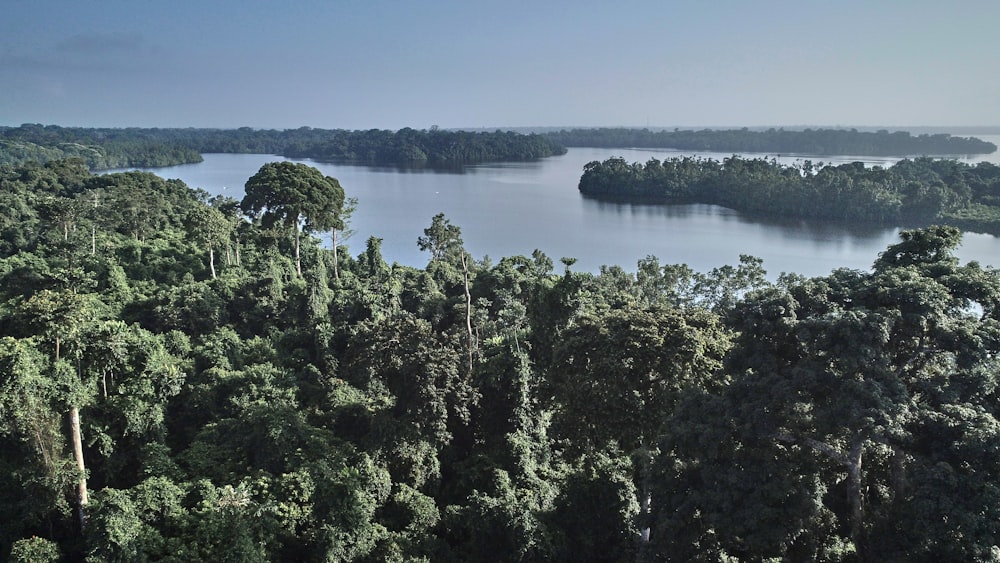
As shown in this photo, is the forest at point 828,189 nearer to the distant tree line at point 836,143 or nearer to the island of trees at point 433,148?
the island of trees at point 433,148

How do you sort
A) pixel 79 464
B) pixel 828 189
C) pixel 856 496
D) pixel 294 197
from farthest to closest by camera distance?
1. pixel 828 189
2. pixel 294 197
3. pixel 79 464
4. pixel 856 496

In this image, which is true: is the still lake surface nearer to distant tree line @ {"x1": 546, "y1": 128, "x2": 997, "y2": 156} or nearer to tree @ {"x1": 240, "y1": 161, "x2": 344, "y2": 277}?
tree @ {"x1": 240, "y1": 161, "x2": 344, "y2": 277}

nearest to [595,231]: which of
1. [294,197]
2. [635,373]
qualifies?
[294,197]

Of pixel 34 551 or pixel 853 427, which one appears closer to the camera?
pixel 853 427

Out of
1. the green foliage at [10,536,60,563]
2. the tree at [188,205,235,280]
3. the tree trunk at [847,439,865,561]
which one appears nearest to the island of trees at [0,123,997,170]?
the tree at [188,205,235,280]

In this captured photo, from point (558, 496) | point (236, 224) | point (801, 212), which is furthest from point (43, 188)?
point (801, 212)

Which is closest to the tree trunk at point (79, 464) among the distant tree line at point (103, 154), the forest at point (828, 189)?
the forest at point (828, 189)

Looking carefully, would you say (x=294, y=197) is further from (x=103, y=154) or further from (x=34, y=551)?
(x=103, y=154)
